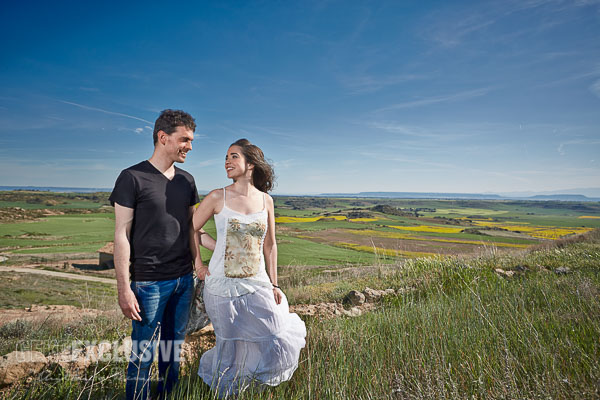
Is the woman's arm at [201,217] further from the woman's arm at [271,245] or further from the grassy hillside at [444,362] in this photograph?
the grassy hillside at [444,362]

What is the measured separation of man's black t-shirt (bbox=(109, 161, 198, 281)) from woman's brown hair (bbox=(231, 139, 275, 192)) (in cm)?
66

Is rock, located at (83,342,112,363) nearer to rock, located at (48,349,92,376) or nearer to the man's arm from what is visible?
rock, located at (48,349,92,376)

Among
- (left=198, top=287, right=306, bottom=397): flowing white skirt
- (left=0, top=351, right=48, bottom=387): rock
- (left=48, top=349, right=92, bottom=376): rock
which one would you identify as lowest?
(left=48, top=349, right=92, bottom=376): rock

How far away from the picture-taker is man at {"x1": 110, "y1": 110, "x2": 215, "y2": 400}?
2.28 meters

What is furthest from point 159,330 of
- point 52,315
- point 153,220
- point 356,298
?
point 52,315

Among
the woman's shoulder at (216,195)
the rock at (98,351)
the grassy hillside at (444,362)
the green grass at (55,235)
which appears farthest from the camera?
the green grass at (55,235)

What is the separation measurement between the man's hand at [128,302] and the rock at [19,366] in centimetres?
149

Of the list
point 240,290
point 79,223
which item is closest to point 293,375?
point 240,290

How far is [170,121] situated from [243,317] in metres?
1.76

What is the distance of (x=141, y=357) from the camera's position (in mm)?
2293

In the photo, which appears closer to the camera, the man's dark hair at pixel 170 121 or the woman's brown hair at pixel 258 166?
the man's dark hair at pixel 170 121

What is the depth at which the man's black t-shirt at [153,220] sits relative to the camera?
7.60ft

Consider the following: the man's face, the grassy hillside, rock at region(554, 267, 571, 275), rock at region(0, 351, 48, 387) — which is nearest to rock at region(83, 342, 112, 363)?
the grassy hillside

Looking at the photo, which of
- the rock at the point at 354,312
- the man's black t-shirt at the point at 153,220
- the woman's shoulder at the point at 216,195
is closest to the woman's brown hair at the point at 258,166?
the woman's shoulder at the point at 216,195
